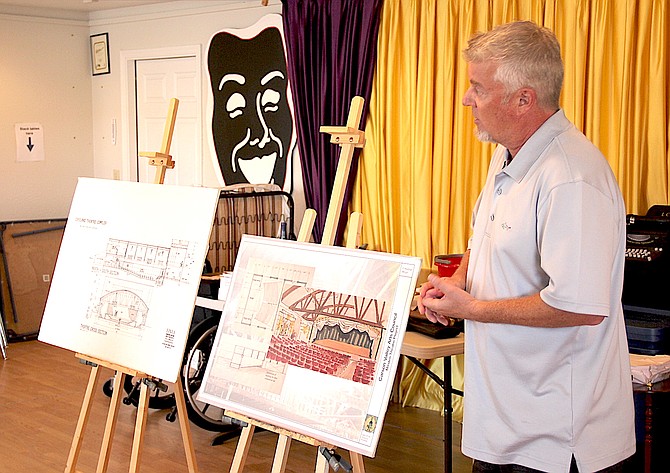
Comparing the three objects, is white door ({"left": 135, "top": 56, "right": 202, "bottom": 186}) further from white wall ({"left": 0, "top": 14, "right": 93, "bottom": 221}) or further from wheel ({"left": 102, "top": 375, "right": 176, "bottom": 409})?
wheel ({"left": 102, "top": 375, "right": 176, "bottom": 409})

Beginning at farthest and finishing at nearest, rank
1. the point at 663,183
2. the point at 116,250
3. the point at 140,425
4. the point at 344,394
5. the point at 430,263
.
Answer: the point at 430,263
the point at 663,183
the point at 116,250
the point at 140,425
the point at 344,394

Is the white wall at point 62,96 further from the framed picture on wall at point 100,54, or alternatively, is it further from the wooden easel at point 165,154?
the wooden easel at point 165,154

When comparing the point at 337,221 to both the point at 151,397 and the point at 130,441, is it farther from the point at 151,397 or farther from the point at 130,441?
the point at 151,397

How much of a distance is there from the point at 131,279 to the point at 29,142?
4196 millimetres

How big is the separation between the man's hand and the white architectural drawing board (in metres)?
1.00

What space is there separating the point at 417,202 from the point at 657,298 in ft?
5.37

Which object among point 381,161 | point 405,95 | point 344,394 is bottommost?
point 344,394

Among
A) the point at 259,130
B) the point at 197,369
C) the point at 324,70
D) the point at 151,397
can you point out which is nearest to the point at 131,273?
the point at 197,369

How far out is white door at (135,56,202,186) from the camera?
6113 millimetres

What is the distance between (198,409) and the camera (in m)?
4.33

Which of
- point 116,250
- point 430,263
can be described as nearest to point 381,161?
point 430,263

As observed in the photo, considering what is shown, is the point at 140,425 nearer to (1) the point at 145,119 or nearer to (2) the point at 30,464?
A: (2) the point at 30,464

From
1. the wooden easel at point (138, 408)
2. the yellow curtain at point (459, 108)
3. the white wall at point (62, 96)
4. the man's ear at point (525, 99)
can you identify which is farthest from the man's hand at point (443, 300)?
the white wall at point (62, 96)

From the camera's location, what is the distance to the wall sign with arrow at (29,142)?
671 centimetres
